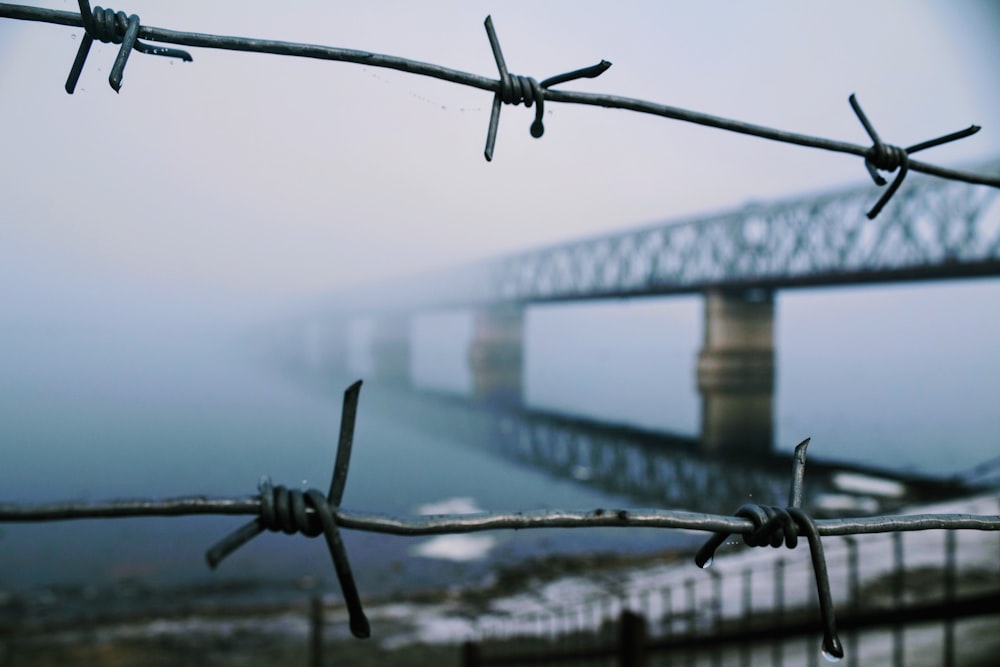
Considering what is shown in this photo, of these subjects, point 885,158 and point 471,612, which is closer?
point 885,158

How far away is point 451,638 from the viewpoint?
628cm

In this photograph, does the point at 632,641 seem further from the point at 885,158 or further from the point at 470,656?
the point at 885,158

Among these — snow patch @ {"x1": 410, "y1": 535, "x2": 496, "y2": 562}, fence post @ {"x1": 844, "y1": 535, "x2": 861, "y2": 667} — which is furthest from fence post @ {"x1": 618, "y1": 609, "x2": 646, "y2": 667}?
snow patch @ {"x1": 410, "y1": 535, "x2": 496, "y2": 562}

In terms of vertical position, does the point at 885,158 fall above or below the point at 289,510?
above

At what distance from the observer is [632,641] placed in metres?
2.39

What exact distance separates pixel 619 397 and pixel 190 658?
3528 cm


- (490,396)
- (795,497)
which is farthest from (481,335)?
(795,497)

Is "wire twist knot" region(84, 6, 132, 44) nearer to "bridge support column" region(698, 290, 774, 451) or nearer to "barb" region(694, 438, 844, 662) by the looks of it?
"barb" region(694, 438, 844, 662)

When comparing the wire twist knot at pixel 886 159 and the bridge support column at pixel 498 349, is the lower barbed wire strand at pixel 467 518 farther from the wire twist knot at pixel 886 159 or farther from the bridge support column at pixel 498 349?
the bridge support column at pixel 498 349

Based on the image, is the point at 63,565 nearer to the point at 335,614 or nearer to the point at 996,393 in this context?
the point at 335,614

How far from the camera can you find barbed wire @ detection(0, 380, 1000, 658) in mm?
556

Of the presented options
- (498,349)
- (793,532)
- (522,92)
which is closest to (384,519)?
(793,532)

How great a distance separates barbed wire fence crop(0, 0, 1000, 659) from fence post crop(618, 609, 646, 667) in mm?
1731

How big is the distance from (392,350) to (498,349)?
25.1ft
